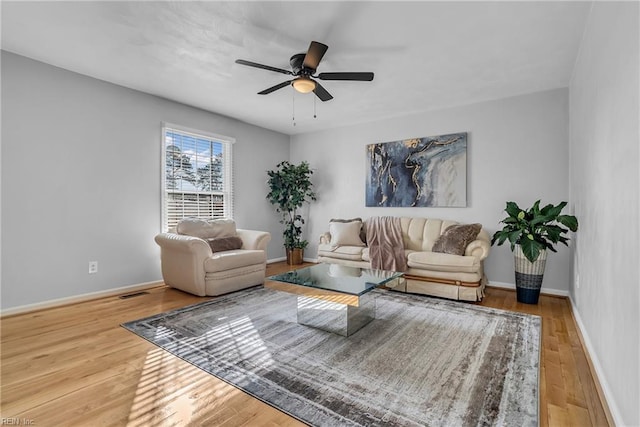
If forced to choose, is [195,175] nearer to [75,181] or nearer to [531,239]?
[75,181]

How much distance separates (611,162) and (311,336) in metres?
2.34

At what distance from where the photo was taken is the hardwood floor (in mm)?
1553

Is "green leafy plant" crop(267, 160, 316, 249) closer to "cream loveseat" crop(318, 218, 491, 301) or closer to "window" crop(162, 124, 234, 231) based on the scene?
"window" crop(162, 124, 234, 231)

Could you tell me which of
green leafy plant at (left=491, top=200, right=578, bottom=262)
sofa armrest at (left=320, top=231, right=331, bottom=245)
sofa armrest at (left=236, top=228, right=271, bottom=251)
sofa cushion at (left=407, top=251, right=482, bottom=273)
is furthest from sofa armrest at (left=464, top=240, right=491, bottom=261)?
sofa armrest at (left=236, top=228, right=271, bottom=251)

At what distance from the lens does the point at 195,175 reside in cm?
468

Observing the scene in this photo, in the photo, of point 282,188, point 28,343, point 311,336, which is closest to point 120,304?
point 28,343

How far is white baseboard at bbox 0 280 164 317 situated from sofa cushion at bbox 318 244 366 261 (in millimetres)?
2372

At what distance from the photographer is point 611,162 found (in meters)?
1.76

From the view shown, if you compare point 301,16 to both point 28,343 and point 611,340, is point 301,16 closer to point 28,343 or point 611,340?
point 611,340

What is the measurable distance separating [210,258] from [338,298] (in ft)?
5.13

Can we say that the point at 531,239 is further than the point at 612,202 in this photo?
Yes

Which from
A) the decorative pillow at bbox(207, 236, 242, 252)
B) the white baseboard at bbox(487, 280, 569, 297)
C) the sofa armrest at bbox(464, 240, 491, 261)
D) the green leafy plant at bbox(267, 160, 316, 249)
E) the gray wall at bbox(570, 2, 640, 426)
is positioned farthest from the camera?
the green leafy plant at bbox(267, 160, 316, 249)

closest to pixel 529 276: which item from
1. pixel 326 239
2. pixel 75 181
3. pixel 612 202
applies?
pixel 612 202

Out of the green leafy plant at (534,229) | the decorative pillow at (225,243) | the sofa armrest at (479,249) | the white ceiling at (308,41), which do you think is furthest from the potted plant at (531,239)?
the decorative pillow at (225,243)
